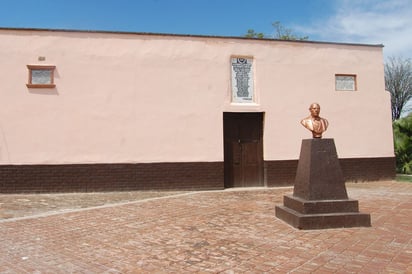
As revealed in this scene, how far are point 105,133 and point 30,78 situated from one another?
2.39 m

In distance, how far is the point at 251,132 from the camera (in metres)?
9.76

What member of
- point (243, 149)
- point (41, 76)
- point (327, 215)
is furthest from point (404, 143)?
point (41, 76)

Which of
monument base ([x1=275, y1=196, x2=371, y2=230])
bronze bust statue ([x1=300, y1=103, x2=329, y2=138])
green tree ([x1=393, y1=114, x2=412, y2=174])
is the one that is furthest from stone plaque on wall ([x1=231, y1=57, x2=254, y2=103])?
green tree ([x1=393, y1=114, x2=412, y2=174])

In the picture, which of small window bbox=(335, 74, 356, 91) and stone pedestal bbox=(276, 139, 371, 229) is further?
small window bbox=(335, 74, 356, 91)

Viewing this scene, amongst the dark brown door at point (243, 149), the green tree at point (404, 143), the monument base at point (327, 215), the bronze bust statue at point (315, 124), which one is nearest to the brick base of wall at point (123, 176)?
the dark brown door at point (243, 149)

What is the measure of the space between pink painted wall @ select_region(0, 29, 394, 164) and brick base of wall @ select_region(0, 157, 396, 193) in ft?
0.65

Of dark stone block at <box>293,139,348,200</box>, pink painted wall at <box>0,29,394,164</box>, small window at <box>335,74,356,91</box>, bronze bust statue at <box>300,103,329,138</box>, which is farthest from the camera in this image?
small window at <box>335,74,356,91</box>

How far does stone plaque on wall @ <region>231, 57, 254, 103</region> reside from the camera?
9.64 m

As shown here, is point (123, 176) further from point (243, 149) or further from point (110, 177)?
point (243, 149)

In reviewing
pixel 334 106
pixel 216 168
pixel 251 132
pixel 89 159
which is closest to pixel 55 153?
pixel 89 159

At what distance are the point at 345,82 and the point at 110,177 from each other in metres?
7.55

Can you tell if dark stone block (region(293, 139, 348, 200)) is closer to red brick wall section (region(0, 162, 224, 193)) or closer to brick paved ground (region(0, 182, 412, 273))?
brick paved ground (region(0, 182, 412, 273))

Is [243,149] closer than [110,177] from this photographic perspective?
No

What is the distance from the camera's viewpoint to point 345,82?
1039cm
